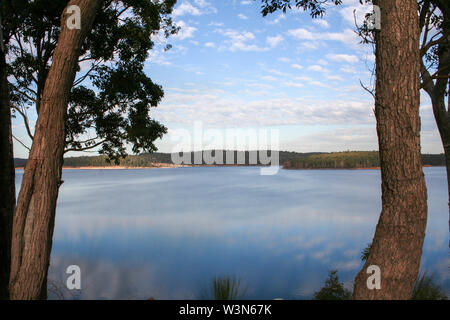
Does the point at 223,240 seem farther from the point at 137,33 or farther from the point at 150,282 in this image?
the point at 137,33

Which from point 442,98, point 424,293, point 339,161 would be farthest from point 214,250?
point 339,161

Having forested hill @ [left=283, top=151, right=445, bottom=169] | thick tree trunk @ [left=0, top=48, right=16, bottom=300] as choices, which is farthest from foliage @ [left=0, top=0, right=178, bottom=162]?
forested hill @ [left=283, top=151, right=445, bottom=169]

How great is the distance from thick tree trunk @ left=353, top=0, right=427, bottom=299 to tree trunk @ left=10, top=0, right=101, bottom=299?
397 centimetres

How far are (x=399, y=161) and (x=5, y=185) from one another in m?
5.55

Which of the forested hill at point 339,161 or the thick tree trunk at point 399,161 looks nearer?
the thick tree trunk at point 399,161

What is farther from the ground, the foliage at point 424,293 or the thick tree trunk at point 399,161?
the thick tree trunk at point 399,161

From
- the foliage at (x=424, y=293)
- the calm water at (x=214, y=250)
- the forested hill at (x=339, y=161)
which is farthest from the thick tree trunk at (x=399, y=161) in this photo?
the forested hill at (x=339, y=161)

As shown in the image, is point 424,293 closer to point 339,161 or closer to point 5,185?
point 5,185

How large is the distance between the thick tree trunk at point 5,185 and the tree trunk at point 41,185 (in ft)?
2.60

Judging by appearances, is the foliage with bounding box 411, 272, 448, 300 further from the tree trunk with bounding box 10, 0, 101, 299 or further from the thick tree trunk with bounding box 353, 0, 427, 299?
the tree trunk with bounding box 10, 0, 101, 299

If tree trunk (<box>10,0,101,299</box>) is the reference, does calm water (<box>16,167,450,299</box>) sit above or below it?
below

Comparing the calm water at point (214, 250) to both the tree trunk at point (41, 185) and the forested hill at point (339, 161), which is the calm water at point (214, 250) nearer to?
the tree trunk at point (41, 185)

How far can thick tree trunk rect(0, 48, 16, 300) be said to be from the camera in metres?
4.34

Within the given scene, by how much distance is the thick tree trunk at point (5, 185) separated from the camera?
4340mm
